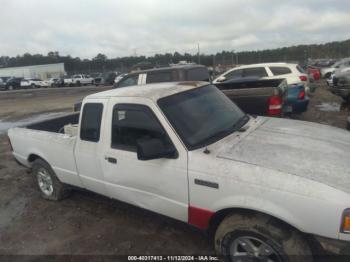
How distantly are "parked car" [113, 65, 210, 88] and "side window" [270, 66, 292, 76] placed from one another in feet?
9.85

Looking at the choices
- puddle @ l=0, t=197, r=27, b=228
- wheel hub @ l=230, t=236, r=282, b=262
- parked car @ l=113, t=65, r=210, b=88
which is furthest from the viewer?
parked car @ l=113, t=65, r=210, b=88

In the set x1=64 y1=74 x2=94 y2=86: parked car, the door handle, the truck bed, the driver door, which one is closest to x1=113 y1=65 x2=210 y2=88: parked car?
the truck bed

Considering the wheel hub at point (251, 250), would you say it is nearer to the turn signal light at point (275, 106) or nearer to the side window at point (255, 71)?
the turn signal light at point (275, 106)

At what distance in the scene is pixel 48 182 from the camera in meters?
4.72

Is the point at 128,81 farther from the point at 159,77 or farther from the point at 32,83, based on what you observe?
the point at 32,83

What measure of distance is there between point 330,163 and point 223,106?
4.79 feet

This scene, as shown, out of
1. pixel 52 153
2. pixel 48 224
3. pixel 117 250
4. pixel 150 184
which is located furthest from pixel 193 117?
pixel 48 224

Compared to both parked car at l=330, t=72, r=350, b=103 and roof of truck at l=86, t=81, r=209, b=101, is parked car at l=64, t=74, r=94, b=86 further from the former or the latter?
roof of truck at l=86, t=81, r=209, b=101

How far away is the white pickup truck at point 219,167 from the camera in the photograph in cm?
233

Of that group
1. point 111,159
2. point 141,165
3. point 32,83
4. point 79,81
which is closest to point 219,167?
point 141,165

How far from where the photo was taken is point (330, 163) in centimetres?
256

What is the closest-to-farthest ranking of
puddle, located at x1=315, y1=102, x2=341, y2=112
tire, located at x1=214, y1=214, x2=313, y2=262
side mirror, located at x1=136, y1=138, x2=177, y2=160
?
1. tire, located at x1=214, y1=214, x2=313, y2=262
2. side mirror, located at x1=136, y1=138, x2=177, y2=160
3. puddle, located at x1=315, y1=102, x2=341, y2=112

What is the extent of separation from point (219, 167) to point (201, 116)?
0.83m

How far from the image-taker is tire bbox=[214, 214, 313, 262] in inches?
97.0
